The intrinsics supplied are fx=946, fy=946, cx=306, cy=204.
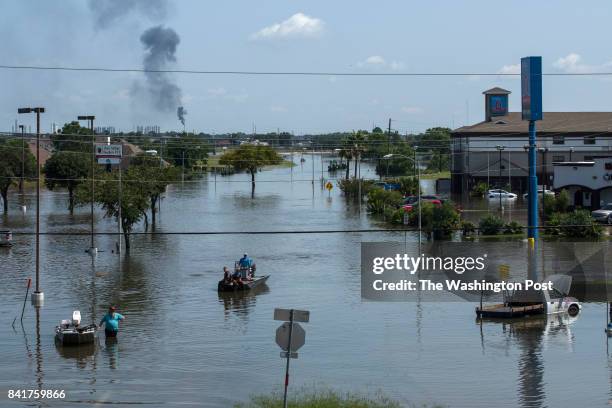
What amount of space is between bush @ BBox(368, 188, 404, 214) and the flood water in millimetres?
22934

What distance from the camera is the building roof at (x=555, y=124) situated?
89.4m

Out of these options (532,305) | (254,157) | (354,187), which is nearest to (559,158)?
(354,187)

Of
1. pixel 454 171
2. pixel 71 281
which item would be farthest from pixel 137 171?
pixel 454 171

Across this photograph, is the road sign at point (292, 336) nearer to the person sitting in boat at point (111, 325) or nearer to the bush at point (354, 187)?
the person sitting in boat at point (111, 325)

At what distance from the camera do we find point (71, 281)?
41.6 metres

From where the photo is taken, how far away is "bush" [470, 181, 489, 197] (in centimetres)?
8722

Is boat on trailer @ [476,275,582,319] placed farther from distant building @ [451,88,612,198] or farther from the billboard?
distant building @ [451,88,612,198]

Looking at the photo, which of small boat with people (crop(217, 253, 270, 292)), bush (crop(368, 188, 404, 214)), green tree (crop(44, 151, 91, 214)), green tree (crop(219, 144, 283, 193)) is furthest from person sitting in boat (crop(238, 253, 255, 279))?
green tree (crop(219, 144, 283, 193))

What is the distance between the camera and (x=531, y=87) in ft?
131

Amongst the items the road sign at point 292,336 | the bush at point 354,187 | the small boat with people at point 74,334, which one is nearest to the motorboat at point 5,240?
the small boat with people at point 74,334

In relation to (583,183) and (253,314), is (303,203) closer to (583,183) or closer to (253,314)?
(583,183)

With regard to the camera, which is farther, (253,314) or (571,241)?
(571,241)

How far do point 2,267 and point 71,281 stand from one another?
6.30 m

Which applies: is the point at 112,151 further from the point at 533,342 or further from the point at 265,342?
Result: the point at 533,342
